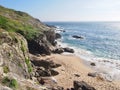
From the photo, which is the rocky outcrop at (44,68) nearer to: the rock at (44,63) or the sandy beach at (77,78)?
the rock at (44,63)

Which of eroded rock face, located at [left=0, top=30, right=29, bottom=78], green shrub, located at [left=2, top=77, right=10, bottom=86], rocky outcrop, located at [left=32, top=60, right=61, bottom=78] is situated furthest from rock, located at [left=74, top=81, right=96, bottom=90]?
green shrub, located at [left=2, top=77, right=10, bottom=86]

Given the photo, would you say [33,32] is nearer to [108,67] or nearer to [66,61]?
[66,61]

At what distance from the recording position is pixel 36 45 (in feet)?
175

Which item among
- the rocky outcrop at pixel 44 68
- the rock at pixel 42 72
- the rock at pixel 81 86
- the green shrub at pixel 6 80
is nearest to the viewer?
the green shrub at pixel 6 80

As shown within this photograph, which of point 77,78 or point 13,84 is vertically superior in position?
point 13,84

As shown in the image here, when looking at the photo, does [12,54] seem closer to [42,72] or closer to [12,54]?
[12,54]

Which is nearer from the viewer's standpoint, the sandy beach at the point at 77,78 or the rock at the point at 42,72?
the sandy beach at the point at 77,78

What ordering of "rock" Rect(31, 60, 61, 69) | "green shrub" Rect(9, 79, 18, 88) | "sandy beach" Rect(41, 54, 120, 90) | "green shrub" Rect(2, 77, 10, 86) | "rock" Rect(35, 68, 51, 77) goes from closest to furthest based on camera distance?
"green shrub" Rect(9, 79, 18, 88)
"green shrub" Rect(2, 77, 10, 86)
"sandy beach" Rect(41, 54, 120, 90)
"rock" Rect(35, 68, 51, 77)
"rock" Rect(31, 60, 61, 69)

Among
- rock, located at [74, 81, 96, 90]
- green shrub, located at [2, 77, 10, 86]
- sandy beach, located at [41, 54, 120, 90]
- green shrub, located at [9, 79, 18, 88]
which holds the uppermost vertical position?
green shrub, located at [2, 77, 10, 86]

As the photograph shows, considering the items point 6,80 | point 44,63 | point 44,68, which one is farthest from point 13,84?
point 44,63

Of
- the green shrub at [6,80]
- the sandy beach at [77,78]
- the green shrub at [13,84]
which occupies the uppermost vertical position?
the green shrub at [6,80]

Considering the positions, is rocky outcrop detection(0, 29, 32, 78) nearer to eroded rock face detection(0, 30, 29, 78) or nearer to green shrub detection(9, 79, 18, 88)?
eroded rock face detection(0, 30, 29, 78)

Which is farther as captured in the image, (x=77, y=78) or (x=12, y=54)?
(x=77, y=78)

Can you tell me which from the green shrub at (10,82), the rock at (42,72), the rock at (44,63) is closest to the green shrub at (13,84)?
the green shrub at (10,82)
